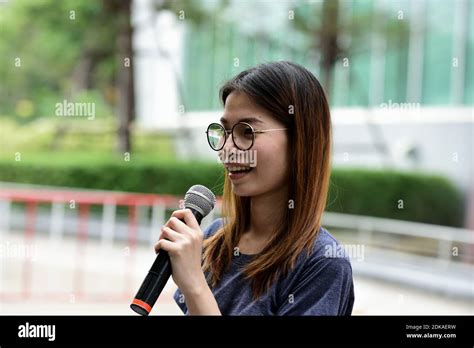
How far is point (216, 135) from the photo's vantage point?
1.08 m

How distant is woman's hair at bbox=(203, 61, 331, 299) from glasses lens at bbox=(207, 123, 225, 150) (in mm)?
57

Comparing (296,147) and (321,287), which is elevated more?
(296,147)

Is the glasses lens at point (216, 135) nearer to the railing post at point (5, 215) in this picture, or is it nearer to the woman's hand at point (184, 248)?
the woman's hand at point (184, 248)

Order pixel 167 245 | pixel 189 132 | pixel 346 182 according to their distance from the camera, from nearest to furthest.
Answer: pixel 167 245 < pixel 346 182 < pixel 189 132

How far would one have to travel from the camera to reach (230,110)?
1070mm

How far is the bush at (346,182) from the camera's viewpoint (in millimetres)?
7672

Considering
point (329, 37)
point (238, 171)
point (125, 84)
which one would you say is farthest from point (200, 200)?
point (329, 37)

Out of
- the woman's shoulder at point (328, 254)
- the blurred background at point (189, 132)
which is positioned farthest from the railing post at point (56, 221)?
the woman's shoulder at point (328, 254)

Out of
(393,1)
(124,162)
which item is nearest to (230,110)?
(124,162)

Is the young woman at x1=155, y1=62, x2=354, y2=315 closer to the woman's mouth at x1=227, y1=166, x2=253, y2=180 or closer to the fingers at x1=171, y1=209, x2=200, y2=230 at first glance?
the woman's mouth at x1=227, y1=166, x2=253, y2=180

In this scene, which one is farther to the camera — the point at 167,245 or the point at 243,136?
the point at 243,136

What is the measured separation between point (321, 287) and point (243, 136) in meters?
0.24

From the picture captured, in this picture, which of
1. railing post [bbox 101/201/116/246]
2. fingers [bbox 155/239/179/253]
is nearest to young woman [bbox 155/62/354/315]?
fingers [bbox 155/239/179/253]

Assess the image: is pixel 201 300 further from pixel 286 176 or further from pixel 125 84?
pixel 125 84
